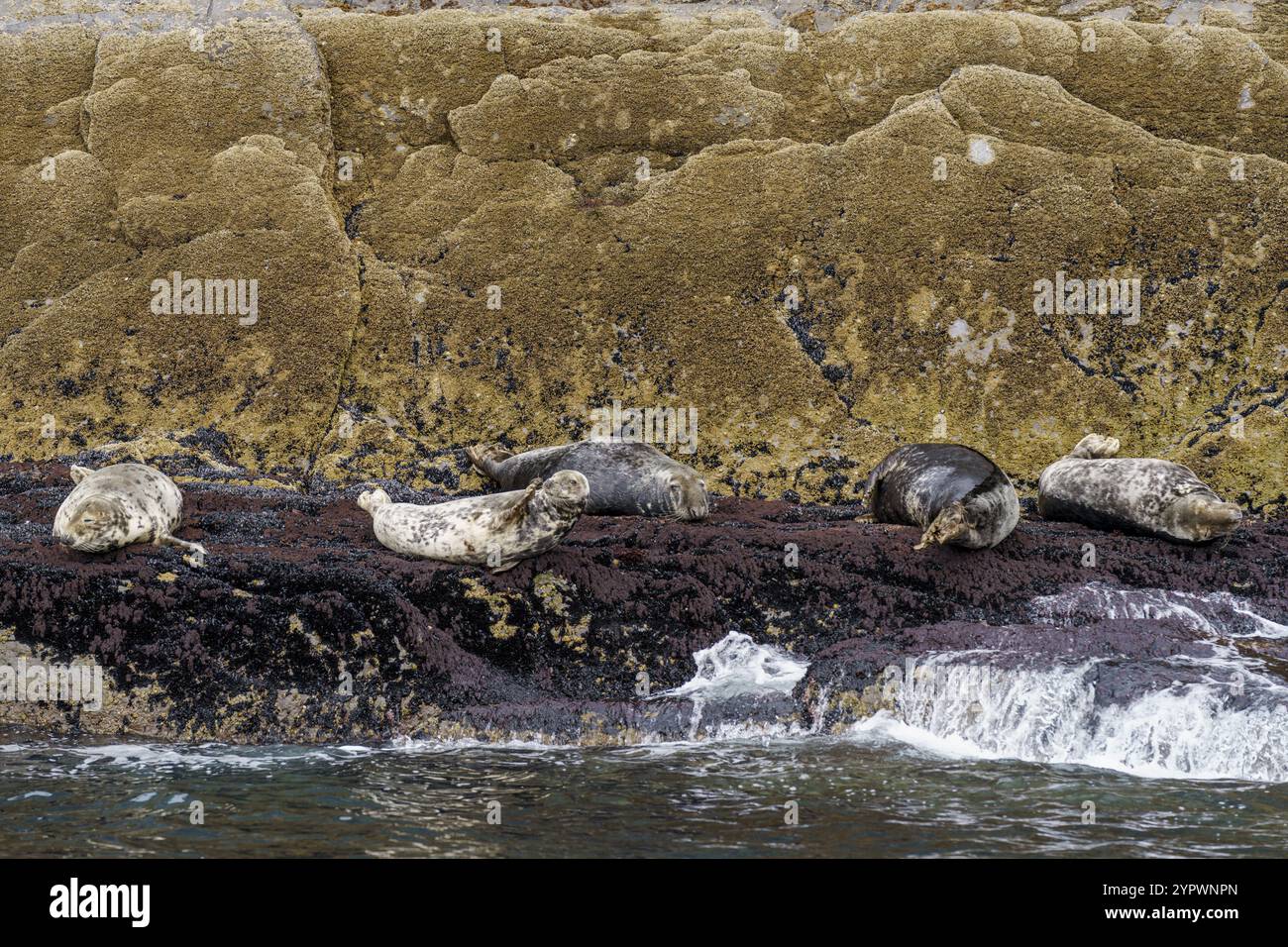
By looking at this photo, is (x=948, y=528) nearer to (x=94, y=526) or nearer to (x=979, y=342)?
(x=979, y=342)

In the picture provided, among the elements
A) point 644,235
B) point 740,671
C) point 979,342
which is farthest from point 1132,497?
point 644,235

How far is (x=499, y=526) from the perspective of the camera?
6.97 metres

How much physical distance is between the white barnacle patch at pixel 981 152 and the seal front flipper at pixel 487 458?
4.98 m

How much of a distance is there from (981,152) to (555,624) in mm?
6945

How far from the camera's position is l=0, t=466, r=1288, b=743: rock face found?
6012mm

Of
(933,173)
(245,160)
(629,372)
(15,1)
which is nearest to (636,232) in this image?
(629,372)

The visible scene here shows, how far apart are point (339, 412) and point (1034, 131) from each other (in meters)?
6.71

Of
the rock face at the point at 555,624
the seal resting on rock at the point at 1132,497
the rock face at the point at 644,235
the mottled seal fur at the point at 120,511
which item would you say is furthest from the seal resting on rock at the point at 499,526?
→ the seal resting on rock at the point at 1132,497

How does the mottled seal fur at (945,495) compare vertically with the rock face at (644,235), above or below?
below

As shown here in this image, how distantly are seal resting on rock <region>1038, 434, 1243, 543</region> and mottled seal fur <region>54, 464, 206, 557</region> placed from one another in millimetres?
5684

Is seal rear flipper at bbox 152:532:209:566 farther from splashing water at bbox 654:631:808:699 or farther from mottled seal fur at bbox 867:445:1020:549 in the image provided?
mottled seal fur at bbox 867:445:1020:549

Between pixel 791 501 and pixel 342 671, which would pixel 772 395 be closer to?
pixel 791 501

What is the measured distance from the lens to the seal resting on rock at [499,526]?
6.93 metres

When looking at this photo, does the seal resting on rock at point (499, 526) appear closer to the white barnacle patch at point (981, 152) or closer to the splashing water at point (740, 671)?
the splashing water at point (740, 671)
